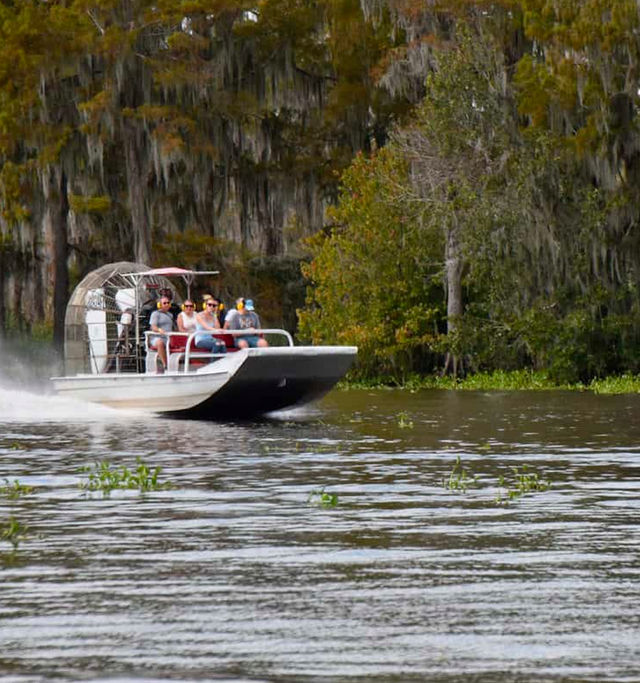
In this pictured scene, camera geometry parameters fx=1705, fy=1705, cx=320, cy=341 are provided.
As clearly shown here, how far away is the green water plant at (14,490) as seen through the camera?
14.2 meters

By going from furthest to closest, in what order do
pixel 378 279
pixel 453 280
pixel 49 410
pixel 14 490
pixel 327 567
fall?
pixel 378 279 < pixel 453 280 < pixel 49 410 < pixel 14 490 < pixel 327 567

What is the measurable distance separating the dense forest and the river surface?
1748cm

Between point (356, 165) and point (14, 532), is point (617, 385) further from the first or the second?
point (14, 532)

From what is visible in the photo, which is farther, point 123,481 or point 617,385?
point 617,385

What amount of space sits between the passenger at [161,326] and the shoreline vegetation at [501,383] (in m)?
10.4

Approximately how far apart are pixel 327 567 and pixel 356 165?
32.5m

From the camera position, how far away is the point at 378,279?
41.3m

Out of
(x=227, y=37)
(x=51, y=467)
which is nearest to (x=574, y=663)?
→ (x=51, y=467)

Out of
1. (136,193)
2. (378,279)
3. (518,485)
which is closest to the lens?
(518,485)

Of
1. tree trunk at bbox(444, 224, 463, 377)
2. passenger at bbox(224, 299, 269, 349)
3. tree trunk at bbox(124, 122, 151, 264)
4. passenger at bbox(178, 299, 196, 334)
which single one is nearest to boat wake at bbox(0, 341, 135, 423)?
passenger at bbox(178, 299, 196, 334)

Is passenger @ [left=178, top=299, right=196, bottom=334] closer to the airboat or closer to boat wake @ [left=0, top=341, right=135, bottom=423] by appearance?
the airboat

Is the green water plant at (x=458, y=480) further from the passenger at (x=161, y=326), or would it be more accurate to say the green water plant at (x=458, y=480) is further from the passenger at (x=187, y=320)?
the passenger at (x=161, y=326)

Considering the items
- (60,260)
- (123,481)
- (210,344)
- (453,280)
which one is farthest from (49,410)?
(60,260)

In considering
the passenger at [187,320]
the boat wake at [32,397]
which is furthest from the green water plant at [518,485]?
the boat wake at [32,397]
